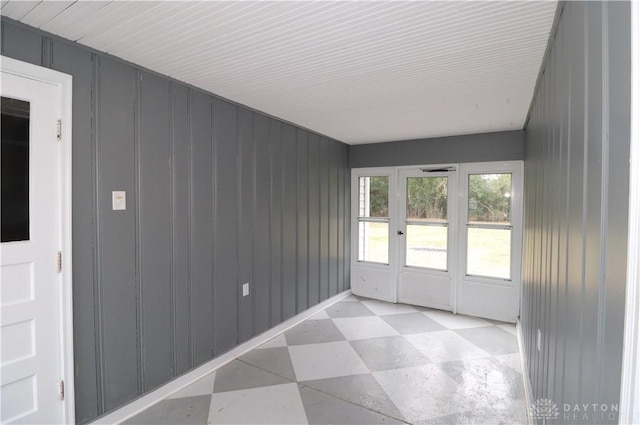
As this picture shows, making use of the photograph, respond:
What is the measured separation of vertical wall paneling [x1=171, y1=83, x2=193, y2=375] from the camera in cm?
251

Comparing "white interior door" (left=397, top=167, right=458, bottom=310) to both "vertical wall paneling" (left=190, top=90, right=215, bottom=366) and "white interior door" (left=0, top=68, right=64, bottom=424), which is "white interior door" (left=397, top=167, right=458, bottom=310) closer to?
"vertical wall paneling" (left=190, top=90, right=215, bottom=366)

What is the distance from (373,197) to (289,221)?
182cm

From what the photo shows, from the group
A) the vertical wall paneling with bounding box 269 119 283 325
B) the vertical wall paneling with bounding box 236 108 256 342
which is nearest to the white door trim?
the vertical wall paneling with bounding box 236 108 256 342

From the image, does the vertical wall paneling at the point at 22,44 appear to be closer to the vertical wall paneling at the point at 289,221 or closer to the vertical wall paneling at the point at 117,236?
the vertical wall paneling at the point at 117,236

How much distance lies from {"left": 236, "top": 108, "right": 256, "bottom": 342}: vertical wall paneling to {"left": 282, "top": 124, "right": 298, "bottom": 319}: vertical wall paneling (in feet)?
1.77

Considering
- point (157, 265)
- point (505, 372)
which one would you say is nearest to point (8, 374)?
point (157, 265)

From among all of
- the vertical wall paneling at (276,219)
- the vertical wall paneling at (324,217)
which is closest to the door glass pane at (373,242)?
the vertical wall paneling at (324,217)

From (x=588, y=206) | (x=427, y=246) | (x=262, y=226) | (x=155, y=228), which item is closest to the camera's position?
(x=588, y=206)

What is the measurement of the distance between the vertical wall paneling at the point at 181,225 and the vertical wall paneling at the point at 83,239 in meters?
0.57

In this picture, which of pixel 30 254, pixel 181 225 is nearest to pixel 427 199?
pixel 181 225

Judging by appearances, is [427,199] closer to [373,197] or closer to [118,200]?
[373,197]

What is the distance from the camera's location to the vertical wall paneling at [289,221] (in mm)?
3734

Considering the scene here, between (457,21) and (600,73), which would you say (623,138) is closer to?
(600,73)

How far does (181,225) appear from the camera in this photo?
2562 millimetres
